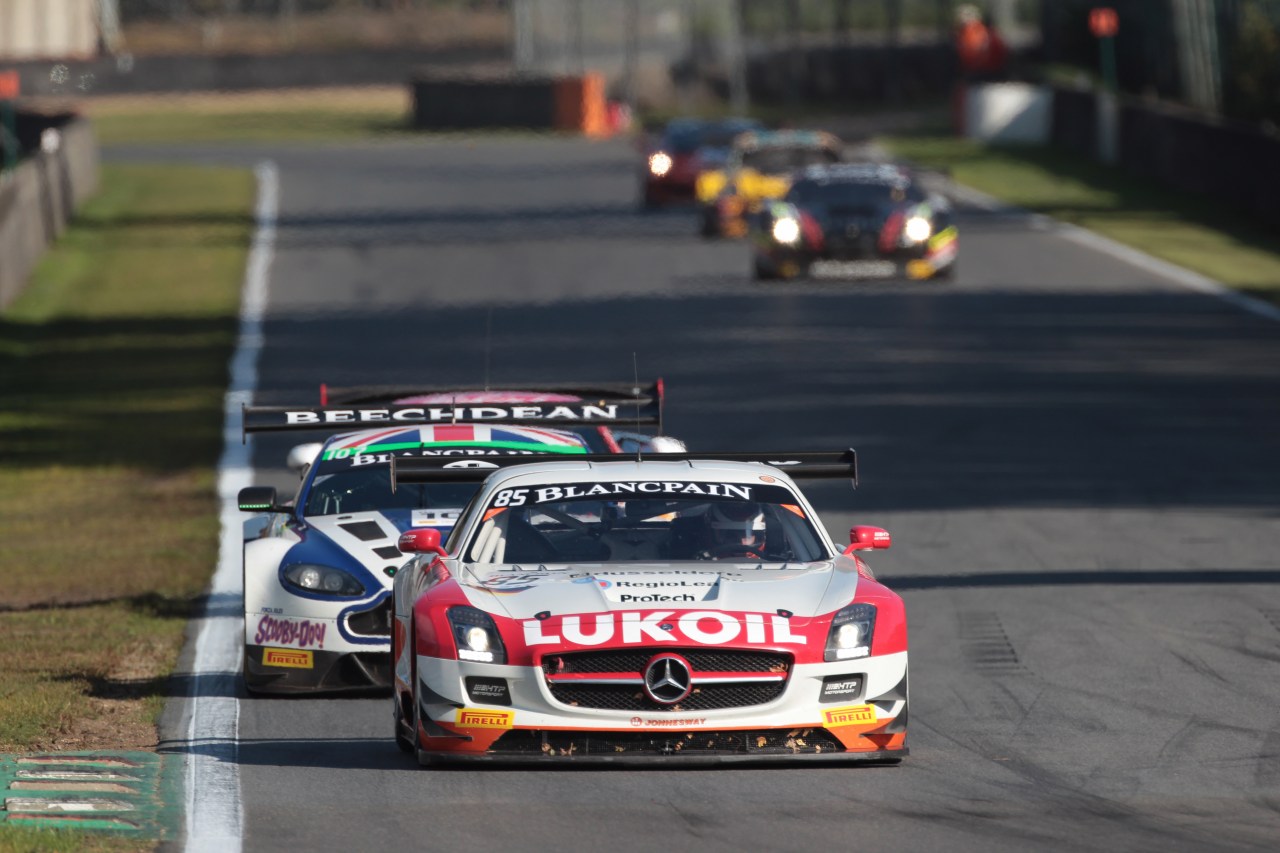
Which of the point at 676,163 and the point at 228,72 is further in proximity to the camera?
the point at 228,72

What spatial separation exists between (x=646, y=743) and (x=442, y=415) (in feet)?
13.9

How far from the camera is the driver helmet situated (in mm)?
9500

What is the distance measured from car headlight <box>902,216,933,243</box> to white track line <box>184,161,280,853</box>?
28.4ft

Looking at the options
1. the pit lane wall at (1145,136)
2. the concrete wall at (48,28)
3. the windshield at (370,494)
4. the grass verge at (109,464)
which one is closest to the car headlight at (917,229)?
the grass verge at (109,464)

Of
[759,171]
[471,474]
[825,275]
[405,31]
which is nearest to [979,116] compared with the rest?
[759,171]

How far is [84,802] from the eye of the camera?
27.2 ft

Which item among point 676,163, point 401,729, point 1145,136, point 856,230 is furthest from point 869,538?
point 1145,136

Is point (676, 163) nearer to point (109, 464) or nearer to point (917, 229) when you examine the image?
point (917, 229)

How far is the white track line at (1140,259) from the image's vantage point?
2882 cm

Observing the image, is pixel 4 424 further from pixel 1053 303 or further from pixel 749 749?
pixel 749 749

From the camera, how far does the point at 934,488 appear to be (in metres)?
17.5

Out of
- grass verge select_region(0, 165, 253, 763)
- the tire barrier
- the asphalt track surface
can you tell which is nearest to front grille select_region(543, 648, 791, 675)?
the asphalt track surface

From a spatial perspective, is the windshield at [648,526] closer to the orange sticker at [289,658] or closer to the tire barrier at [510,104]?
the orange sticker at [289,658]

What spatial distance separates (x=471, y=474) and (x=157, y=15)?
7883 centimetres
